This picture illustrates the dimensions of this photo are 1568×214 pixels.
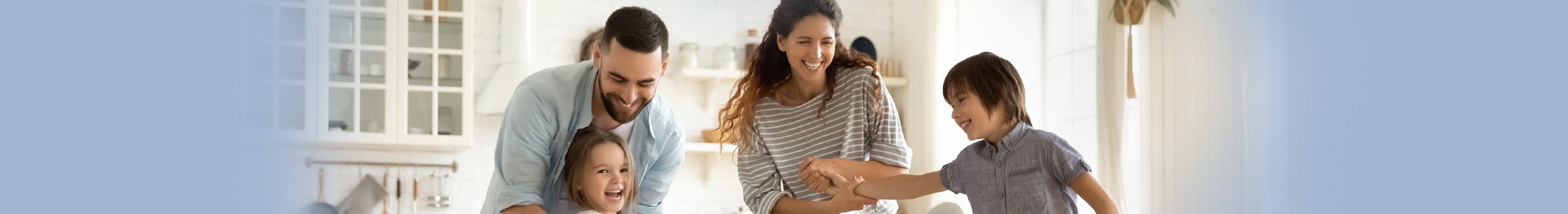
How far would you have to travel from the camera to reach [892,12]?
17.9ft

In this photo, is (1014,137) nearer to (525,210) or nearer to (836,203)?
(836,203)

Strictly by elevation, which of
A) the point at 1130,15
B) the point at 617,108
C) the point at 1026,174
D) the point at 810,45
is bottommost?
the point at 1026,174

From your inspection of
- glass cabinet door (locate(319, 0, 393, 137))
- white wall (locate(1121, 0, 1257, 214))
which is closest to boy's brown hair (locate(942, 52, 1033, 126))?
white wall (locate(1121, 0, 1257, 214))

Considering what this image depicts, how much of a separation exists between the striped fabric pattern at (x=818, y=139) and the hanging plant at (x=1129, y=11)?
1.35 meters

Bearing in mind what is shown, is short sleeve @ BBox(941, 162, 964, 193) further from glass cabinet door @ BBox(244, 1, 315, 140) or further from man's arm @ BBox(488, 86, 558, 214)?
glass cabinet door @ BBox(244, 1, 315, 140)

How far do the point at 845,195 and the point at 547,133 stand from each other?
59 cm

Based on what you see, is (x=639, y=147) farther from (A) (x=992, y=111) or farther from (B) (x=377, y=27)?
(B) (x=377, y=27)

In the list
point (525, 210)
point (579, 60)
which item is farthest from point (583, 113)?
point (579, 60)

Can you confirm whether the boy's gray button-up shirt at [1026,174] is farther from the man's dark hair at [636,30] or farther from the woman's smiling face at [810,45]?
the man's dark hair at [636,30]

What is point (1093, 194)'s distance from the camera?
6.18 ft

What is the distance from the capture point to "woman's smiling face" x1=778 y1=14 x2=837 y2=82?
7.52 feet

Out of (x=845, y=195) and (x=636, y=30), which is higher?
(x=636, y=30)

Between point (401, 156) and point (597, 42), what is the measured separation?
9.53 feet

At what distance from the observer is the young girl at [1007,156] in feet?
6.31
